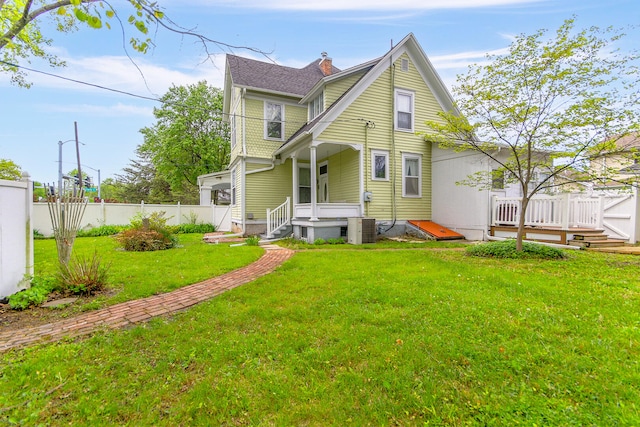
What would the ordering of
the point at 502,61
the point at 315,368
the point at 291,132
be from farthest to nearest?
the point at 291,132
the point at 502,61
the point at 315,368

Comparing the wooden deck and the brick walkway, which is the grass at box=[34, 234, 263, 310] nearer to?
the brick walkway

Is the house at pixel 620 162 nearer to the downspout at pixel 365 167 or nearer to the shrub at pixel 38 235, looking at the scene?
the downspout at pixel 365 167

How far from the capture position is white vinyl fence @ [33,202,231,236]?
13.7 m

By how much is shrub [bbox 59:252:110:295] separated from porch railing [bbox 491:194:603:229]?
11.3m

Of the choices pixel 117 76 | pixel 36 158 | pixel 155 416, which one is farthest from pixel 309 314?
pixel 36 158

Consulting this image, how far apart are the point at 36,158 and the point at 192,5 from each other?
37722mm

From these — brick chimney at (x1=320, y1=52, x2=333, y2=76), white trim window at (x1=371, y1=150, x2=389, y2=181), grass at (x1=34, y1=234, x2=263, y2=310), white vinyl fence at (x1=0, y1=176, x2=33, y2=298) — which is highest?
brick chimney at (x1=320, y1=52, x2=333, y2=76)

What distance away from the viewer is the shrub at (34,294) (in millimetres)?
4078

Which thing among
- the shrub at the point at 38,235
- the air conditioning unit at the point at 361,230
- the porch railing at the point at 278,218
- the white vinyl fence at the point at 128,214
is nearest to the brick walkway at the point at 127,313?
the air conditioning unit at the point at 361,230

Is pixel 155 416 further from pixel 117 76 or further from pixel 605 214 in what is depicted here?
pixel 605 214

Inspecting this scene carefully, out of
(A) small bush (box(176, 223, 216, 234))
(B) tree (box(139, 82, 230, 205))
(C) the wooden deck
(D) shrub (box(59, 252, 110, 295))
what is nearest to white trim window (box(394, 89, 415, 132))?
(C) the wooden deck

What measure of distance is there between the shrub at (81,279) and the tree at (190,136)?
2280cm

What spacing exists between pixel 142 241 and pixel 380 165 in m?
8.99

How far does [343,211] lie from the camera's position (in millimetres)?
11141
